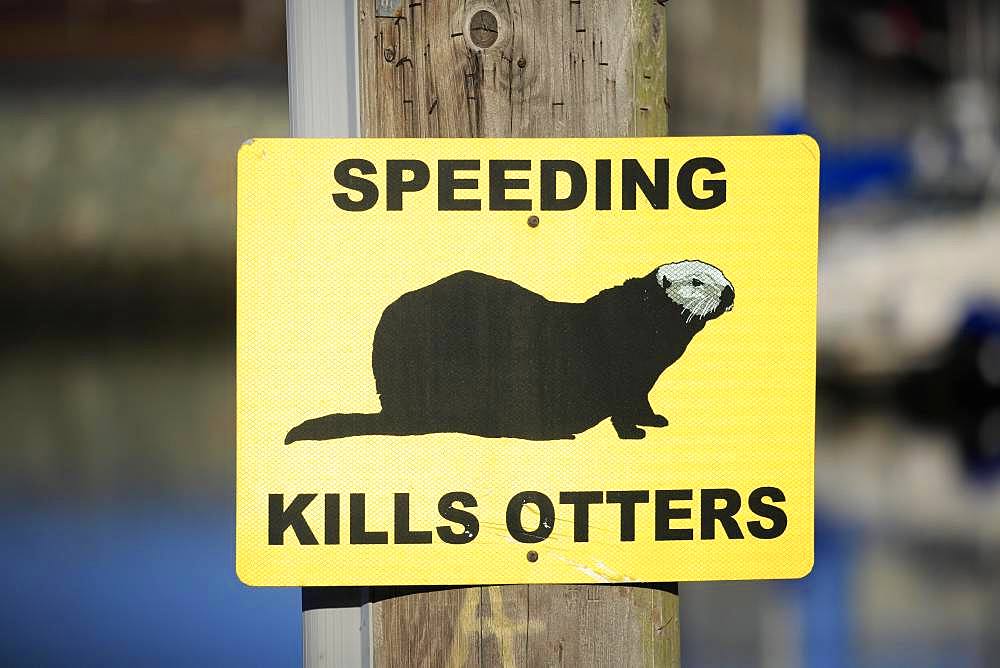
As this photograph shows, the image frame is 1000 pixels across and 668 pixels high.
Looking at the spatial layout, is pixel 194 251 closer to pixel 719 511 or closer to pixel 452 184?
pixel 452 184

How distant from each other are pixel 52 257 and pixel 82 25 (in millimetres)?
611

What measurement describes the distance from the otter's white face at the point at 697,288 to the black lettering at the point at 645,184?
0.24ft

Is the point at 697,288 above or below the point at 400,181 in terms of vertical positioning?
below

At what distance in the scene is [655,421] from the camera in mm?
954

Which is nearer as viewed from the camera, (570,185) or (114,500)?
(570,185)

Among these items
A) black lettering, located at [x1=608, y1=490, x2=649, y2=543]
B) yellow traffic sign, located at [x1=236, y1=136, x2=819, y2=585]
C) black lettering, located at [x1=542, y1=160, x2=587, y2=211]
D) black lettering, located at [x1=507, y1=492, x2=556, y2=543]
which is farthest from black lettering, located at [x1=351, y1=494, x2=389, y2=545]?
black lettering, located at [x1=542, y1=160, x2=587, y2=211]

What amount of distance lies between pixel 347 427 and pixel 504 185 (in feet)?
1.04

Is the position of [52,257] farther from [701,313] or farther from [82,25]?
[701,313]

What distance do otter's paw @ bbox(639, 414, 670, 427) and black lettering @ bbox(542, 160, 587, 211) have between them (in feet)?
0.82

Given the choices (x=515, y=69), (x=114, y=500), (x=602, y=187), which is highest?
(x=515, y=69)

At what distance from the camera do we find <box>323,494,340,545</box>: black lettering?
3.14 feet

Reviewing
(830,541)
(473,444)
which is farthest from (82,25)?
(830,541)

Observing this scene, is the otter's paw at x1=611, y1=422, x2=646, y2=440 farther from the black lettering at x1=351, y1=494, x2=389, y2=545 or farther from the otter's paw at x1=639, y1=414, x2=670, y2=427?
the black lettering at x1=351, y1=494, x2=389, y2=545

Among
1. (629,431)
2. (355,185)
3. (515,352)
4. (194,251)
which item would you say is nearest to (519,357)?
(515,352)
